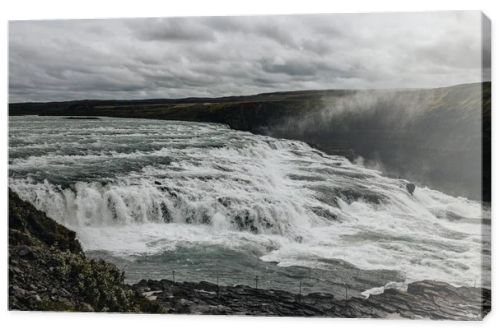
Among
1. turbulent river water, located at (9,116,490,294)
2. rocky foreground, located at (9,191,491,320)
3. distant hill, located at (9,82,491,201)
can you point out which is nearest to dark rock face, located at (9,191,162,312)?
rocky foreground, located at (9,191,491,320)

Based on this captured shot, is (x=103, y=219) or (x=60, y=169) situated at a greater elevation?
(x=60, y=169)

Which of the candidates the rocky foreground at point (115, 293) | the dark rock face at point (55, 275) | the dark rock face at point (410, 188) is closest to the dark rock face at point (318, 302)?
the rocky foreground at point (115, 293)

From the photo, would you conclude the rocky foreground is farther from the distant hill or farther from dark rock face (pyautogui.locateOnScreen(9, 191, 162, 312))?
the distant hill

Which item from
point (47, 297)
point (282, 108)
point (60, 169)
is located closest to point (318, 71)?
point (282, 108)

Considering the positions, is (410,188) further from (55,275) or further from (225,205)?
(55,275)

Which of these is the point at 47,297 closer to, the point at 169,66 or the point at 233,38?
the point at 169,66

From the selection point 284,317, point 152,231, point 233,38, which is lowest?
point 284,317
